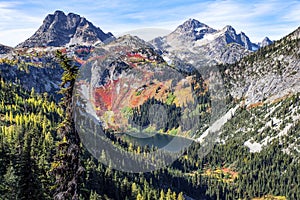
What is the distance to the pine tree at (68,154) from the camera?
19.5 meters

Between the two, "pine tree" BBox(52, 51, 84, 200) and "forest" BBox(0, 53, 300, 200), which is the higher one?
"pine tree" BBox(52, 51, 84, 200)

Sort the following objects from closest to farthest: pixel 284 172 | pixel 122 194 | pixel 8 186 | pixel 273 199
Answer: pixel 8 186, pixel 122 194, pixel 273 199, pixel 284 172

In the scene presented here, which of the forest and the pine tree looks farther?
the forest

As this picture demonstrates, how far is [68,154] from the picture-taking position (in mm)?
19766

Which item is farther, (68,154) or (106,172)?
(106,172)

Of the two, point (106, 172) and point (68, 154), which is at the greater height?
point (68, 154)

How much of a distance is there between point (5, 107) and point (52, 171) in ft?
615

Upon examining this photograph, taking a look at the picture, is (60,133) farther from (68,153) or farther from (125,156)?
(125,156)

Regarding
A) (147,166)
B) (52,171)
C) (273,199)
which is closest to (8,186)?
(52,171)

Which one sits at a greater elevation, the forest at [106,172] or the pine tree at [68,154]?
the pine tree at [68,154]

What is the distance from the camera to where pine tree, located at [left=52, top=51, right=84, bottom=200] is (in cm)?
1953

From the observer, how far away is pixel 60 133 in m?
19.5

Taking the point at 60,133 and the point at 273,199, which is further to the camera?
the point at 273,199

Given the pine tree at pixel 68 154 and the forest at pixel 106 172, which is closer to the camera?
the pine tree at pixel 68 154
